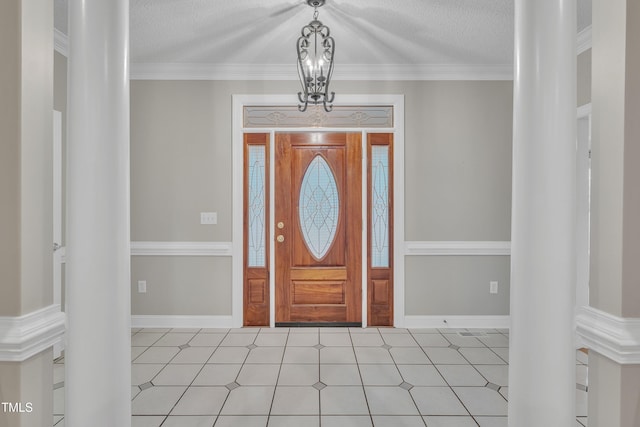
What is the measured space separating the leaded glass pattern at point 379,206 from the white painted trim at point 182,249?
149 centimetres

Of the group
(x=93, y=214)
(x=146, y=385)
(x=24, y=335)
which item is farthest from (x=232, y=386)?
(x=93, y=214)

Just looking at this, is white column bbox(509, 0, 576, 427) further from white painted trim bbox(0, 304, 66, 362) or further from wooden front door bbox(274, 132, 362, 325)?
wooden front door bbox(274, 132, 362, 325)

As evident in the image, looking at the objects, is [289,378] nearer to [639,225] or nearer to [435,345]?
[435,345]

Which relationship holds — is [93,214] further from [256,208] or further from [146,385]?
[256,208]

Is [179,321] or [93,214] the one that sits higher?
[93,214]

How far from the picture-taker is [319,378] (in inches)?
102

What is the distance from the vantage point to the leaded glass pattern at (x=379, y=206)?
12.1 feet

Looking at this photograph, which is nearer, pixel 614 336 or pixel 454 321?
pixel 614 336

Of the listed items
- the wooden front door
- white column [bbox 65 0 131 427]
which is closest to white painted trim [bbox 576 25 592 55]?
the wooden front door

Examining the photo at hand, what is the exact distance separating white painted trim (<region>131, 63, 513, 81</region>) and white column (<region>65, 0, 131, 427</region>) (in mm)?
2388

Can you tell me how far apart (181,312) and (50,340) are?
100 inches

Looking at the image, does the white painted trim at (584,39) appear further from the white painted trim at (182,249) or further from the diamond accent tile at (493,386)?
the white painted trim at (182,249)

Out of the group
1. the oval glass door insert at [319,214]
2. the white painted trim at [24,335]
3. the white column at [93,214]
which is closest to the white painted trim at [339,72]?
the oval glass door insert at [319,214]

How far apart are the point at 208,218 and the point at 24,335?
2553 mm
